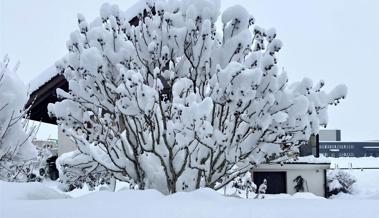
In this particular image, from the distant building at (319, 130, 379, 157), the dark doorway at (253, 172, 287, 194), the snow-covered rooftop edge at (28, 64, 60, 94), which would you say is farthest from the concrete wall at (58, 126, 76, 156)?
the distant building at (319, 130, 379, 157)

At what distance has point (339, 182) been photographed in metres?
19.0

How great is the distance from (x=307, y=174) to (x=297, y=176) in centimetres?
41

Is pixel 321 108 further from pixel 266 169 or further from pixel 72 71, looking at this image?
pixel 266 169

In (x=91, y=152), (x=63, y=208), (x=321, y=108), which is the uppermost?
(x=321, y=108)

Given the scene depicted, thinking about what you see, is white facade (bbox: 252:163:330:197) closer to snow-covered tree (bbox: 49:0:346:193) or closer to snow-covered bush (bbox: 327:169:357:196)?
snow-covered bush (bbox: 327:169:357:196)

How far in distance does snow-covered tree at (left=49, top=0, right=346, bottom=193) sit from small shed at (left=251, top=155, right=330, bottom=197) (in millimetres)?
9871

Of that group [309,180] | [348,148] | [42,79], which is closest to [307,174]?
[309,180]

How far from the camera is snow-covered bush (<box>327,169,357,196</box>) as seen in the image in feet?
60.6

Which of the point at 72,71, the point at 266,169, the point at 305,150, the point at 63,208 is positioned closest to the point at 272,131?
the point at 72,71

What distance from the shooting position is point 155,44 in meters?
6.15

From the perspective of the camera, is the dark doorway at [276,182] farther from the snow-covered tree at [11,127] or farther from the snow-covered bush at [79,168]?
the snow-covered tree at [11,127]

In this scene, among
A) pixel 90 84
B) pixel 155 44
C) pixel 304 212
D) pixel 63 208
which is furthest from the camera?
pixel 90 84

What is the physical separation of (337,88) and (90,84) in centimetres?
354

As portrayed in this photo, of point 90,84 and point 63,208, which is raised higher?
point 90,84
